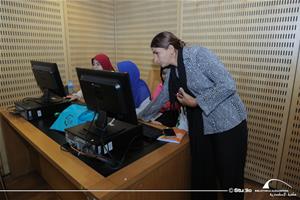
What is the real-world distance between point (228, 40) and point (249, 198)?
155 cm

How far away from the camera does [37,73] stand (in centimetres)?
186

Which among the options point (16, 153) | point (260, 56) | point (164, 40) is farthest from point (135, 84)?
point (16, 153)

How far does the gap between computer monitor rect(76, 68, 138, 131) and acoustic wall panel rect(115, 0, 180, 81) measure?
1.57 meters

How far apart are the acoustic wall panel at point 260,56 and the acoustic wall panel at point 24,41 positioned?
163 centimetres

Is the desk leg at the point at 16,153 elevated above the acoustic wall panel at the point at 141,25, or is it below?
below

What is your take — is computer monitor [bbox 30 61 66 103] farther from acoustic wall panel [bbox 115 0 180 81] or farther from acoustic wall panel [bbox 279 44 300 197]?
acoustic wall panel [bbox 279 44 300 197]

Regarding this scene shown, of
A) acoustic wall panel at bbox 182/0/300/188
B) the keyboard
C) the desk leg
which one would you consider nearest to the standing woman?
the keyboard

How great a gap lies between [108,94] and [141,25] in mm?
1941

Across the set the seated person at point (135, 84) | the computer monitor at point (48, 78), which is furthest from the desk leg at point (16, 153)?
the seated person at point (135, 84)

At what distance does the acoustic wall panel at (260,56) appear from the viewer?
5.75 ft

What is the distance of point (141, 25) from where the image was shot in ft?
9.20

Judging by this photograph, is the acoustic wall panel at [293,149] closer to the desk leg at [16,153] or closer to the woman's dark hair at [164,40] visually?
the woman's dark hair at [164,40]

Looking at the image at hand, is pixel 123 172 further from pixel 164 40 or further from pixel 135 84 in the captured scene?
pixel 135 84

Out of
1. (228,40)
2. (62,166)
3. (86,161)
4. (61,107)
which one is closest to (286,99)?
(228,40)
